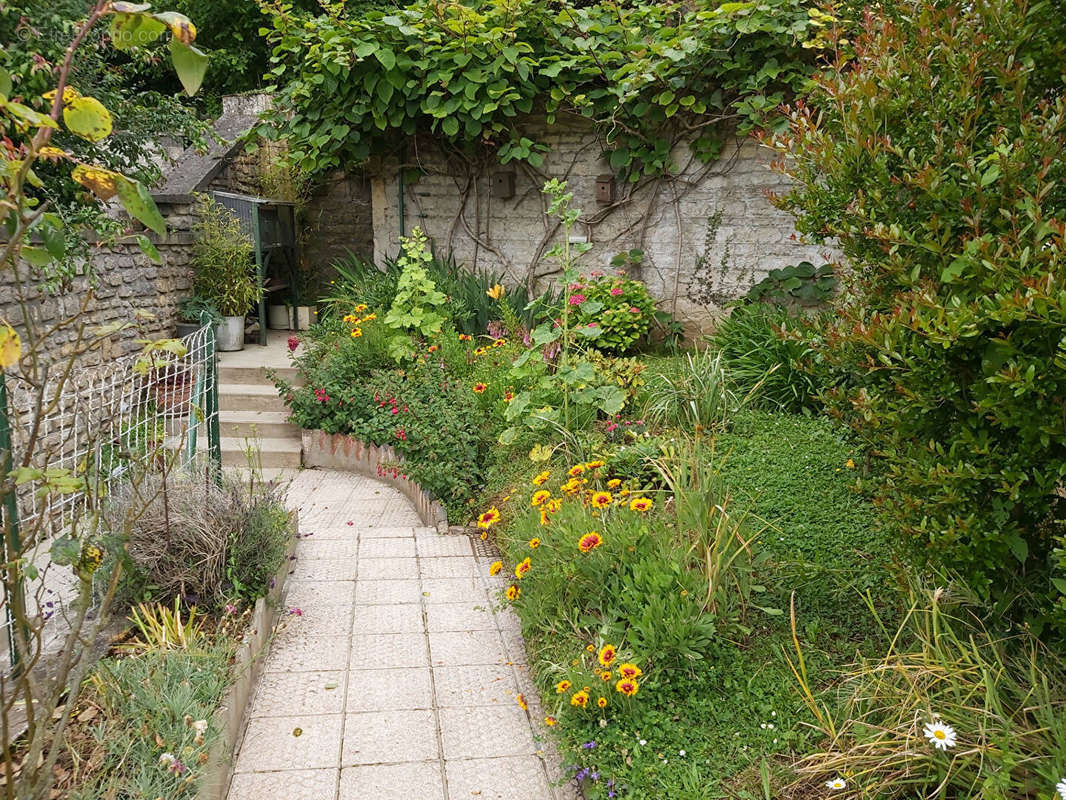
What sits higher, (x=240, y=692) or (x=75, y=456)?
(x=75, y=456)

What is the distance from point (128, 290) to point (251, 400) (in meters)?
1.45

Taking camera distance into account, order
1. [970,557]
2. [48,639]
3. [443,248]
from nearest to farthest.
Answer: [970,557] < [48,639] < [443,248]

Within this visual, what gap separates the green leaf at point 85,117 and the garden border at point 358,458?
3.70 metres

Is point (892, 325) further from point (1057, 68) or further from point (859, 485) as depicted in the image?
point (1057, 68)

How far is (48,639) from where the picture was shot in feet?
9.69

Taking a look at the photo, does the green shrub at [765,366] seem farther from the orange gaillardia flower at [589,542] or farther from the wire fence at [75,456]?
the wire fence at [75,456]

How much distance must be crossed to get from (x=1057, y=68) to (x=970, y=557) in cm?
139

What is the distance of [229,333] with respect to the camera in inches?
300

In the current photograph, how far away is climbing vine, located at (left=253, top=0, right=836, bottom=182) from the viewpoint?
6.54m

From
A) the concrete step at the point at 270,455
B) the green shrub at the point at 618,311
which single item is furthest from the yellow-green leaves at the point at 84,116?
the green shrub at the point at 618,311

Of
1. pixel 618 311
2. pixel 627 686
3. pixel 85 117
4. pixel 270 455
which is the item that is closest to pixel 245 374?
pixel 270 455

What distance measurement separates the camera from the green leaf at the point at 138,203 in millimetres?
1353

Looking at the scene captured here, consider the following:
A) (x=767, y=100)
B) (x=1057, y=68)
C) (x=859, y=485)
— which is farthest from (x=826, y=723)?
(x=767, y=100)

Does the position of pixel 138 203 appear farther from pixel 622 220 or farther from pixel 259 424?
pixel 622 220
